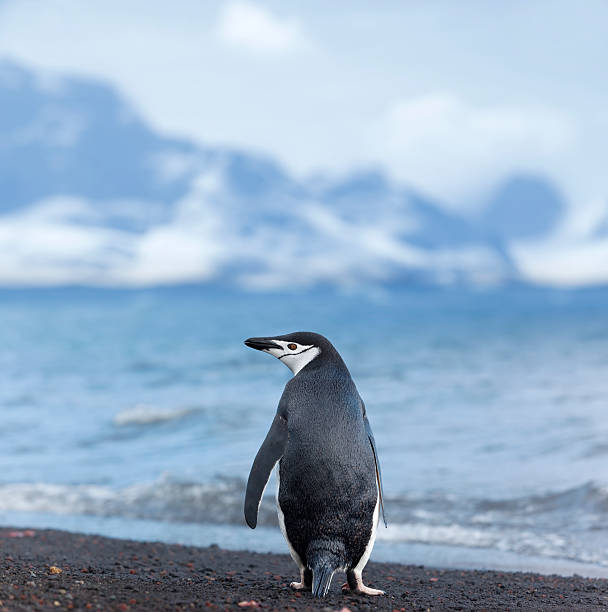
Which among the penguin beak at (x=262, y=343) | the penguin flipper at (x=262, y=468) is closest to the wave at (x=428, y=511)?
the penguin flipper at (x=262, y=468)

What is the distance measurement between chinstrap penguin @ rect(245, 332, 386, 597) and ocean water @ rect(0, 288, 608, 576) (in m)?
2.33

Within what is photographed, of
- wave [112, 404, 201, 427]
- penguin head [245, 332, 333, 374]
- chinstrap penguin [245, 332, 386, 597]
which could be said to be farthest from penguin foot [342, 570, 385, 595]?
wave [112, 404, 201, 427]

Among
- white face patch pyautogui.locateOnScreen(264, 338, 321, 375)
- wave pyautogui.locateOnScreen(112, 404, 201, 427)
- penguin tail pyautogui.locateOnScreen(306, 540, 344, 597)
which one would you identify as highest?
wave pyautogui.locateOnScreen(112, 404, 201, 427)

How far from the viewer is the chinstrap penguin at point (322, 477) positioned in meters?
3.79

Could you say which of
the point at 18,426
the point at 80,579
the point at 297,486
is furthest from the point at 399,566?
the point at 18,426

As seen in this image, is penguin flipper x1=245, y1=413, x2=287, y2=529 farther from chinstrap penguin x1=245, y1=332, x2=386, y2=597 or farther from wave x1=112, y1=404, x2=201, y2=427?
wave x1=112, y1=404, x2=201, y2=427

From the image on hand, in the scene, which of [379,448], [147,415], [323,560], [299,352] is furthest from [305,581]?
[147,415]

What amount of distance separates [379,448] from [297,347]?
671cm

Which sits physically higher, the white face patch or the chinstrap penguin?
the white face patch

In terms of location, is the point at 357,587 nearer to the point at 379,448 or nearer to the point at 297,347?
the point at 297,347

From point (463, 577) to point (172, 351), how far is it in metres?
22.0

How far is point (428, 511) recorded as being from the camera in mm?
7477

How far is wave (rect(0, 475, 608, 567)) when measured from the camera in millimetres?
6605

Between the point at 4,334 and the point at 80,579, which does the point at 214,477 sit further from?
the point at 4,334
